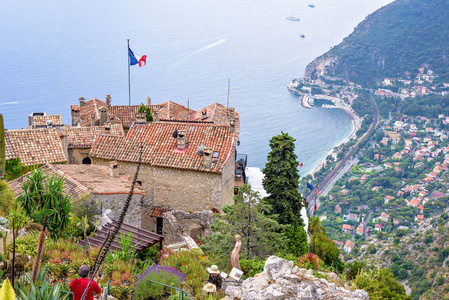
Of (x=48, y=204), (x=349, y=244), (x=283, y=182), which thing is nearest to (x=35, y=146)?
(x=48, y=204)

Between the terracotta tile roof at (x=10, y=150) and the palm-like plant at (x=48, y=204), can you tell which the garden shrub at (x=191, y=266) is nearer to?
the palm-like plant at (x=48, y=204)

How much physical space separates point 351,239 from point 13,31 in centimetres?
11792

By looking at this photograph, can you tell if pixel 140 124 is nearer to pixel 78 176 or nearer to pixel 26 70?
pixel 78 176

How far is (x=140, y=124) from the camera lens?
98.4ft

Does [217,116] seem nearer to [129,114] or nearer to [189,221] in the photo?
[129,114]

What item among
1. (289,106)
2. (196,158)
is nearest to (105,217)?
(196,158)

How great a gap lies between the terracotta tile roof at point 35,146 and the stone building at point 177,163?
226 centimetres

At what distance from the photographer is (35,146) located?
2712cm

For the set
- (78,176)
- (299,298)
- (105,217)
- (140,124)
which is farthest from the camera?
(140,124)

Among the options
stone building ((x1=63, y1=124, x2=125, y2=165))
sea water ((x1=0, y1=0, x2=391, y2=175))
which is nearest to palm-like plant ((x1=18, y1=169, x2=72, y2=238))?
stone building ((x1=63, y1=124, x2=125, y2=165))

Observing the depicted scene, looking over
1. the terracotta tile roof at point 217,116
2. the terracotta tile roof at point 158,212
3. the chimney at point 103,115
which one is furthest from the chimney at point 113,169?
the chimney at point 103,115

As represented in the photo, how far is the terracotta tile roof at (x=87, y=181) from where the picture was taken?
2112 cm

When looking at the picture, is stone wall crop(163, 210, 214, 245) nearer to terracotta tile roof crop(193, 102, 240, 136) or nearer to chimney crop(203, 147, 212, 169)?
chimney crop(203, 147, 212, 169)

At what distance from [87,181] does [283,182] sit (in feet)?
36.0
